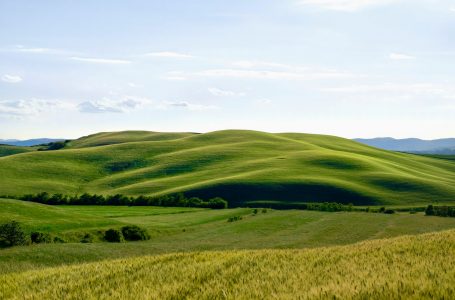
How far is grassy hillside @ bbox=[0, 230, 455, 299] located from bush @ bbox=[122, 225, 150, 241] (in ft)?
129

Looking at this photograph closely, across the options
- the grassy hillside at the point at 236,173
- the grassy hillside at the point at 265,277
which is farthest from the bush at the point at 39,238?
the grassy hillside at the point at 236,173

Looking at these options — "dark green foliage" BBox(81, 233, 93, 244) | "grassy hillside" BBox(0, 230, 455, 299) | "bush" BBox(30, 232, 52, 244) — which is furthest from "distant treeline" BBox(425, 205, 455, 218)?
"grassy hillside" BBox(0, 230, 455, 299)

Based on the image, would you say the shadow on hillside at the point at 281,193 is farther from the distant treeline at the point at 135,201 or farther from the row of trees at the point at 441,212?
the row of trees at the point at 441,212

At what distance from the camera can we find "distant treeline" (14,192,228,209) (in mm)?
95356

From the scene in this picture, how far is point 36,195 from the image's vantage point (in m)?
103

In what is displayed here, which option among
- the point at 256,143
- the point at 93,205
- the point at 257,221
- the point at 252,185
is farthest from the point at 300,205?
the point at 256,143

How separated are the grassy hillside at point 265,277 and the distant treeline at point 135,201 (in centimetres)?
7913

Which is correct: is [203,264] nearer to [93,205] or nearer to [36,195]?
[93,205]

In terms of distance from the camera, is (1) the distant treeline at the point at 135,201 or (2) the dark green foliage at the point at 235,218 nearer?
(2) the dark green foliage at the point at 235,218

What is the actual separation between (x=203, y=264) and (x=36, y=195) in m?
95.8

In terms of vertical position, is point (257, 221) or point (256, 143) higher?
point (256, 143)

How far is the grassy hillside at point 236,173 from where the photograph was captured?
344ft

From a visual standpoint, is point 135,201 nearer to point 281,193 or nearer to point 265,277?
point 281,193

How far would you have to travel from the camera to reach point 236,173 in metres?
125
